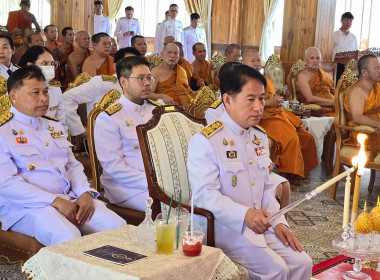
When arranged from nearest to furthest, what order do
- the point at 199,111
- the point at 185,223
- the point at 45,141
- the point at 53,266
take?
the point at 53,266, the point at 185,223, the point at 45,141, the point at 199,111

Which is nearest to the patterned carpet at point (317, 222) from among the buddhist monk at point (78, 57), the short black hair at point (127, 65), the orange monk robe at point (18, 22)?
the short black hair at point (127, 65)

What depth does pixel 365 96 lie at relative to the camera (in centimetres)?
450

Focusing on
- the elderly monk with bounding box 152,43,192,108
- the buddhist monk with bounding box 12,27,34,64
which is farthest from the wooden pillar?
the elderly monk with bounding box 152,43,192,108

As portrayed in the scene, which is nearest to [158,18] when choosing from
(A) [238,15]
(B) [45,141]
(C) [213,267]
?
(A) [238,15]

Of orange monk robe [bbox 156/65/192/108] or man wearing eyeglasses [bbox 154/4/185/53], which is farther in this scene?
man wearing eyeglasses [bbox 154/4/185/53]

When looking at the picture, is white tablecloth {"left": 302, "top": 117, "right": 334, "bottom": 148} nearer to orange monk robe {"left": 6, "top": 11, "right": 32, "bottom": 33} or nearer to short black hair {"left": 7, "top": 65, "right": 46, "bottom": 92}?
short black hair {"left": 7, "top": 65, "right": 46, "bottom": 92}

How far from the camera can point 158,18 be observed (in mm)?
13758

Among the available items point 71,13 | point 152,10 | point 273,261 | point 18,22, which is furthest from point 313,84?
point 152,10

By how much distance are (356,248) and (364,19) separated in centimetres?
1012

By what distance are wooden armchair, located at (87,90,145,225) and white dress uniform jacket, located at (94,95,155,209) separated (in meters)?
0.04

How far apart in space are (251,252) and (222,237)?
0.13 metres

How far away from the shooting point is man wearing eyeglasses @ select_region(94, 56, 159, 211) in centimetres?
285

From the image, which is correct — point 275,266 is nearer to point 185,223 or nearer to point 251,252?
point 251,252

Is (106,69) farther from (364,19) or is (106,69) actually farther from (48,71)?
(364,19)
